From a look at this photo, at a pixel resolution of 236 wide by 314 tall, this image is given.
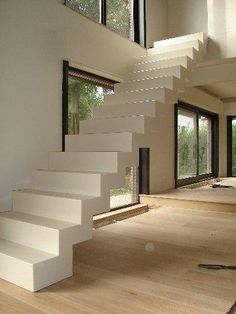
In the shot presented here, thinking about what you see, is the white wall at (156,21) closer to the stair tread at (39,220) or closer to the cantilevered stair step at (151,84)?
the cantilevered stair step at (151,84)

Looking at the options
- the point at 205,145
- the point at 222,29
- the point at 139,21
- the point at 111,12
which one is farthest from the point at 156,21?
the point at 205,145

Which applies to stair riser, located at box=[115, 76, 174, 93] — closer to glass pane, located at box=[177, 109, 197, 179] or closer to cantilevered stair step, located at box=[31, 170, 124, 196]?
cantilevered stair step, located at box=[31, 170, 124, 196]

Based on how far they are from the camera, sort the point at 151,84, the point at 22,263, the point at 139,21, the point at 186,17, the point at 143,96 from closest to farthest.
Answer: the point at 22,263, the point at 143,96, the point at 151,84, the point at 139,21, the point at 186,17

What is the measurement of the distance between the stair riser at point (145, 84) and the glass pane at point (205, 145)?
3425mm

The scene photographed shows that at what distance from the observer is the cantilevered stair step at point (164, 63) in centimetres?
448

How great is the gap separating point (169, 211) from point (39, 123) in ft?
7.82

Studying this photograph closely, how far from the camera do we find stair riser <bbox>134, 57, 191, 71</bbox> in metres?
4.47

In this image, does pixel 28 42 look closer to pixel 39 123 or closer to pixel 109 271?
pixel 39 123

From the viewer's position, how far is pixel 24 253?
7.50ft

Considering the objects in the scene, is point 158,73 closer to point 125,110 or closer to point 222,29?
point 125,110

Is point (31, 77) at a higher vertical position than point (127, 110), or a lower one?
higher

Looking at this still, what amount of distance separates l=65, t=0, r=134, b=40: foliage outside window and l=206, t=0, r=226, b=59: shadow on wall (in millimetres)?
1452

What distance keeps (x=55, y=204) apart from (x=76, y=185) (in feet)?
0.93

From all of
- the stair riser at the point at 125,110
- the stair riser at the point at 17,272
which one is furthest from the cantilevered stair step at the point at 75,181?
the stair riser at the point at 125,110
